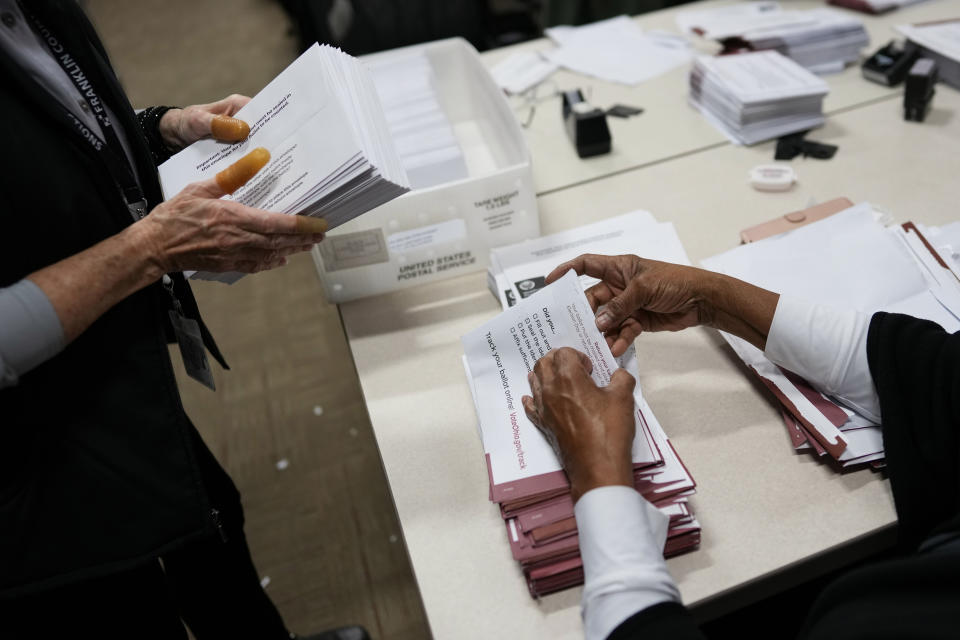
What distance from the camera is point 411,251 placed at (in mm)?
1268

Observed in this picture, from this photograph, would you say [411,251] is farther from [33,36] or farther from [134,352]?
[33,36]

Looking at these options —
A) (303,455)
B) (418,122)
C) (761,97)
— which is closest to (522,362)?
(418,122)

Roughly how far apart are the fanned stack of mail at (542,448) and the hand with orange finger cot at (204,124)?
471mm

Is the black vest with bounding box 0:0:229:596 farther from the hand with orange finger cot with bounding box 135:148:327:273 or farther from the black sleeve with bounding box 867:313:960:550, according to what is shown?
the black sleeve with bounding box 867:313:960:550

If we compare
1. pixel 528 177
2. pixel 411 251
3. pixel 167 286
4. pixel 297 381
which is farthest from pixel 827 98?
pixel 297 381

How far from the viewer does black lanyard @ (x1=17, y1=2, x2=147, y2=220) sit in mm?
868

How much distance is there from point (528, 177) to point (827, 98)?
3.21ft

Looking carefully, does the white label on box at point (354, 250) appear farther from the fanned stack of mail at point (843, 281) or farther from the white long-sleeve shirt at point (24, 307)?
the fanned stack of mail at point (843, 281)

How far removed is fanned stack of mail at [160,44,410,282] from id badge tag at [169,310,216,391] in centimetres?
21

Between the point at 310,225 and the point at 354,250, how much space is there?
0.32 m

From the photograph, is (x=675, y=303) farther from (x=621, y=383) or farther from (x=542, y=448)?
(x=542, y=448)

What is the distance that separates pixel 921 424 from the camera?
0.85 m

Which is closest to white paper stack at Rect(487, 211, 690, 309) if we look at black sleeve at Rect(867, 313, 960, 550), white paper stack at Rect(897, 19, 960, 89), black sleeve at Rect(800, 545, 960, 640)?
black sleeve at Rect(867, 313, 960, 550)

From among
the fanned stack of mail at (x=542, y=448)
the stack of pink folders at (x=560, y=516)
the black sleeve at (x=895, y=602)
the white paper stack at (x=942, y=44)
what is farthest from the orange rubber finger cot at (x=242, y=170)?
the white paper stack at (x=942, y=44)
